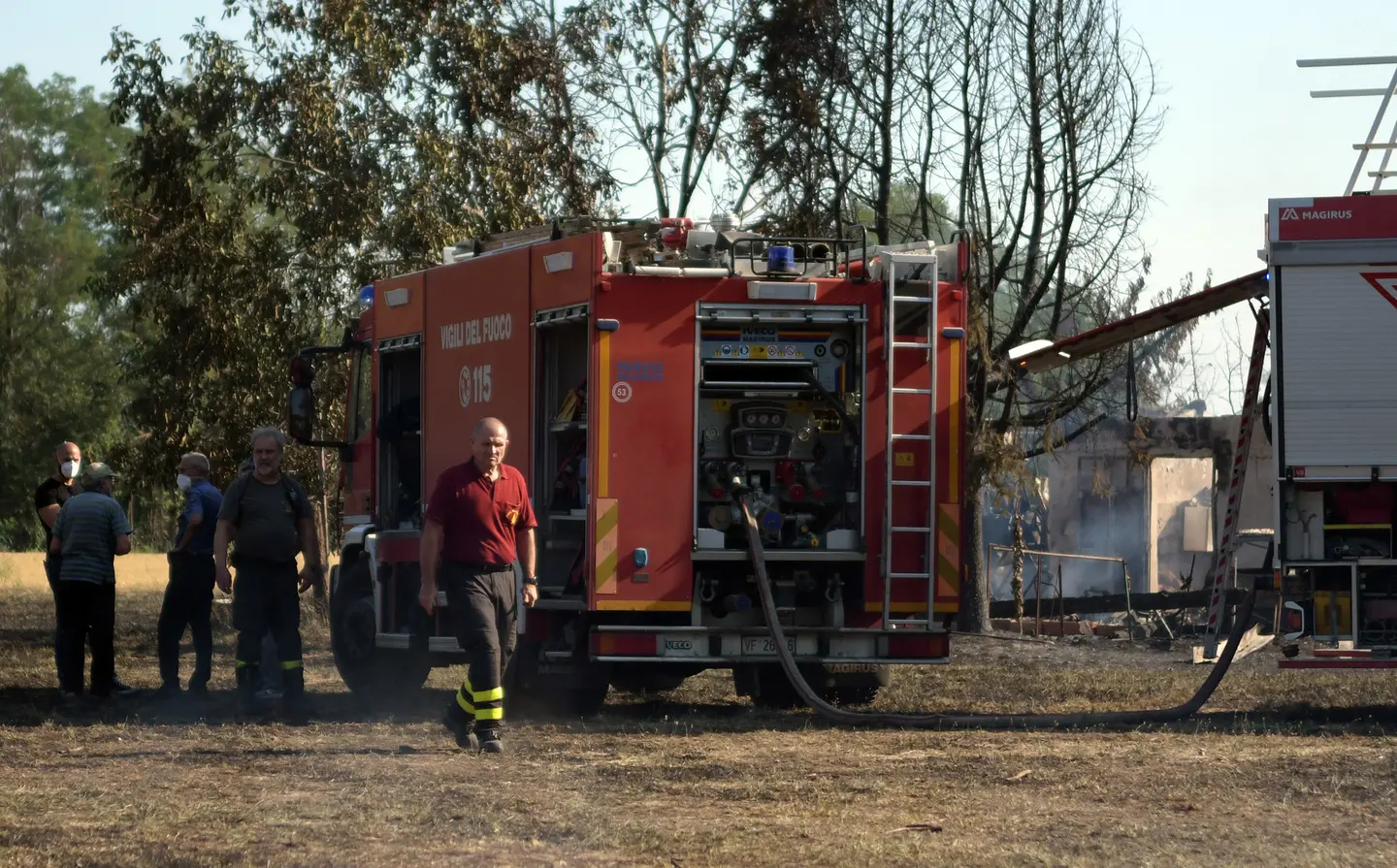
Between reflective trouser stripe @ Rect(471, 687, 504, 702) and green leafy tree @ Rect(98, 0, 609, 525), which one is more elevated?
green leafy tree @ Rect(98, 0, 609, 525)

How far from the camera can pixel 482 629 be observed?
10.5 m

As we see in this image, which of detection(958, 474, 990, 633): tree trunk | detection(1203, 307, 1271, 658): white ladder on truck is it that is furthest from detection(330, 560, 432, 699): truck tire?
detection(958, 474, 990, 633): tree trunk

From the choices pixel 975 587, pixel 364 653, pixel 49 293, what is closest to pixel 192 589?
pixel 364 653

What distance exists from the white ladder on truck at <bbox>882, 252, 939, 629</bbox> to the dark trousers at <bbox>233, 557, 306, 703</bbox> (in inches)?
145

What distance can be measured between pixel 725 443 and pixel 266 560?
2956mm

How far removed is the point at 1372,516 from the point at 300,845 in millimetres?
7611

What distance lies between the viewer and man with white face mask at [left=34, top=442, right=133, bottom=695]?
14016mm

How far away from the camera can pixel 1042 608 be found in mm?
24594

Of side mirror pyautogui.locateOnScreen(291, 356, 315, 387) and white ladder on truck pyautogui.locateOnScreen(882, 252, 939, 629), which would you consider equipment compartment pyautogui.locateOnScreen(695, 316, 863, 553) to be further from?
side mirror pyautogui.locateOnScreen(291, 356, 315, 387)

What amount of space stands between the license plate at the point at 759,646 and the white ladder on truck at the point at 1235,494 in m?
2.74

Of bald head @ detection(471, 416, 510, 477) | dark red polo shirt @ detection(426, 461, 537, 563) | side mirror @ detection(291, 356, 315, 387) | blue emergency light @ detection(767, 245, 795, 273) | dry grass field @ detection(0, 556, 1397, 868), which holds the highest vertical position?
blue emergency light @ detection(767, 245, 795, 273)

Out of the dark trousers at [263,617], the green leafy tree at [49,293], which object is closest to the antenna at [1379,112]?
the dark trousers at [263,617]

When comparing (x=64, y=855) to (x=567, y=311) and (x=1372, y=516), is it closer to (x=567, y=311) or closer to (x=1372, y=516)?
(x=567, y=311)

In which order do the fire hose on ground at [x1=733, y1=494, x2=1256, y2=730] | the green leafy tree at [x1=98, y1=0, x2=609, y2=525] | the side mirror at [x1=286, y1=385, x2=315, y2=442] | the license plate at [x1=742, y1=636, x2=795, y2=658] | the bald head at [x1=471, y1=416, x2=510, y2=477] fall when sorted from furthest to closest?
the green leafy tree at [x1=98, y1=0, x2=609, y2=525]
the side mirror at [x1=286, y1=385, x2=315, y2=442]
the license plate at [x1=742, y1=636, x2=795, y2=658]
the fire hose on ground at [x1=733, y1=494, x2=1256, y2=730]
the bald head at [x1=471, y1=416, x2=510, y2=477]
